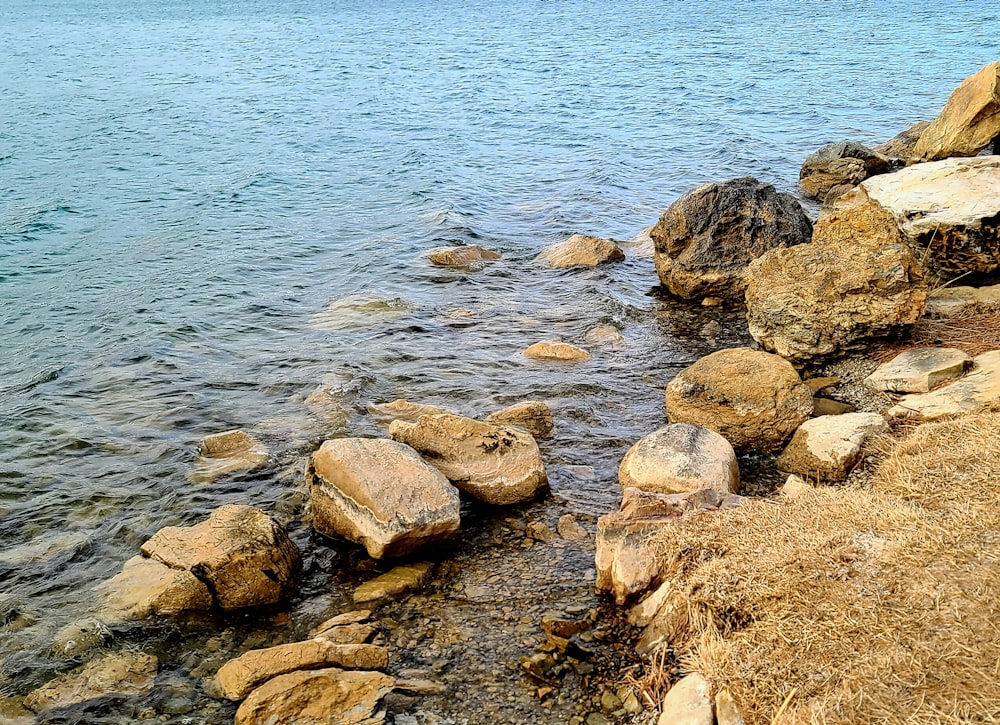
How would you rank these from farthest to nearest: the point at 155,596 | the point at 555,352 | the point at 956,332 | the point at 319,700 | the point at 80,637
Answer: the point at 555,352 < the point at 956,332 < the point at 155,596 < the point at 80,637 < the point at 319,700

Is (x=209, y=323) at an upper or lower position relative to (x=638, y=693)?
lower

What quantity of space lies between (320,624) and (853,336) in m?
5.69

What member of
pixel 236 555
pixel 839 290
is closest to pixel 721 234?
pixel 839 290

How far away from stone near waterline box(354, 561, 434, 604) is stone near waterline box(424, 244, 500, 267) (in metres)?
8.11

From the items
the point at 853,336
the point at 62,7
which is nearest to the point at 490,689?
the point at 853,336

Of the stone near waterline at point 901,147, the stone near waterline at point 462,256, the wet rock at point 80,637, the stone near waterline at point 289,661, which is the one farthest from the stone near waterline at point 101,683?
the stone near waterline at point 901,147

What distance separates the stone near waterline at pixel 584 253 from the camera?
13.2 metres

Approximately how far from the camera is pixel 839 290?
325 inches

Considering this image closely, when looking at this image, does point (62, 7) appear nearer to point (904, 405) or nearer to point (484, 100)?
point (484, 100)

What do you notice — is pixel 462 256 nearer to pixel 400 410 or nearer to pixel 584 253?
pixel 584 253

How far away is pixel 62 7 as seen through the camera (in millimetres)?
65375

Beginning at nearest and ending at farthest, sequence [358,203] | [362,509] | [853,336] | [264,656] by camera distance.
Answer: [264,656] → [362,509] → [853,336] → [358,203]

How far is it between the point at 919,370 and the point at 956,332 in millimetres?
1003

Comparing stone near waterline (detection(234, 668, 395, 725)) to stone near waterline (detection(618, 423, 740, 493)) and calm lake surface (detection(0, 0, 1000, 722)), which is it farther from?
stone near waterline (detection(618, 423, 740, 493))
